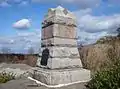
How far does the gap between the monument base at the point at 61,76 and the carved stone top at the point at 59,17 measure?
1.66m

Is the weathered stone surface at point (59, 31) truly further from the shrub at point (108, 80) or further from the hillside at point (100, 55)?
the shrub at point (108, 80)

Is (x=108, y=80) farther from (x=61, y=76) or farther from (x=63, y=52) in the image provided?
(x=63, y=52)

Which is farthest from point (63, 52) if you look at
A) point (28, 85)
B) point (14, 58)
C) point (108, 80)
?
point (14, 58)

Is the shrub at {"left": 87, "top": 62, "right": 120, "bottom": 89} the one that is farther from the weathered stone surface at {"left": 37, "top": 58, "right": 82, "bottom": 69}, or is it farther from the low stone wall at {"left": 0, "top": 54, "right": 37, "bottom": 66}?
the low stone wall at {"left": 0, "top": 54, "right": 37, "bottom": 66}

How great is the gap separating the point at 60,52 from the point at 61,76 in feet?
2.86

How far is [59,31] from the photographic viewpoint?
7.65 metres

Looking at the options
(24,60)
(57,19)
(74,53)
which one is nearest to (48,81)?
(74,53)

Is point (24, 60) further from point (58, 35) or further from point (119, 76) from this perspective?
point (119, 76)

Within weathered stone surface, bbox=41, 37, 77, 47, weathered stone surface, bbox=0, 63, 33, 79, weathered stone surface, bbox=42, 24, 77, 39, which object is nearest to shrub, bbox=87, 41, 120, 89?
weathered stone surface, bbox=41, 37, 77, 47

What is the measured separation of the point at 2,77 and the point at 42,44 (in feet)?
7.56

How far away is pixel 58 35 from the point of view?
760 centimetres

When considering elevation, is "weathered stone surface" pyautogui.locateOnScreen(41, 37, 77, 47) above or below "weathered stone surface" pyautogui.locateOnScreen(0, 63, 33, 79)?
above

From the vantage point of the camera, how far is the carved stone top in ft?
25.1

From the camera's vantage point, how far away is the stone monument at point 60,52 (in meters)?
7.27
